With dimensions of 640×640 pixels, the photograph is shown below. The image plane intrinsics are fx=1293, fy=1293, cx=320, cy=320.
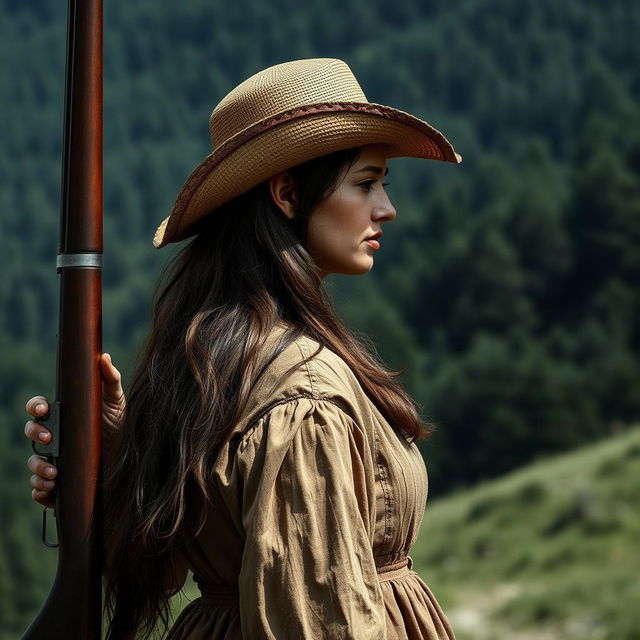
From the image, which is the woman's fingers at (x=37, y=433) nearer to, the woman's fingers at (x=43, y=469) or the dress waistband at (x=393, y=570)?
the woman's fingers at (x=43, y=469)

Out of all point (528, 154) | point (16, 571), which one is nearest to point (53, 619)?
point (16, 571)

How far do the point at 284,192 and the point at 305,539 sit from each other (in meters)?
0.76

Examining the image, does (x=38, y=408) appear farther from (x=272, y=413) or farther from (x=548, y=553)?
(x=548, y=553)

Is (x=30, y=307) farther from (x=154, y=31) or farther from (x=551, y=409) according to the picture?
(x=154, y=31)

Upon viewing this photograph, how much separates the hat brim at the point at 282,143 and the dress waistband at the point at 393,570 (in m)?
0.80

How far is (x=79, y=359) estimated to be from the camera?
8.43 ft

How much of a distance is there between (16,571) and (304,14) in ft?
331

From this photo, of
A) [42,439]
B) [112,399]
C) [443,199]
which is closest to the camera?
[42,439]

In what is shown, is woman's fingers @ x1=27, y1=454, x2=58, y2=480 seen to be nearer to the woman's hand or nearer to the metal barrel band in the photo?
the woman's hand

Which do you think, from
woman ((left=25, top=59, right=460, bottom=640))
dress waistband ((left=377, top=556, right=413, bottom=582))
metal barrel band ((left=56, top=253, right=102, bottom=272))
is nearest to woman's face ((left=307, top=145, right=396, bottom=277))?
woman ((left=25, top=59, right=460, bottom=640))

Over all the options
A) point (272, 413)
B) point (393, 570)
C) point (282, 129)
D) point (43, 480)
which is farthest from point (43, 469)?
point (282, 129)

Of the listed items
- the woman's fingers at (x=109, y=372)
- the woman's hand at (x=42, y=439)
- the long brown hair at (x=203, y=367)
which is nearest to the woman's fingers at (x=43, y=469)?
the woman's hand at (x=42, y=439)

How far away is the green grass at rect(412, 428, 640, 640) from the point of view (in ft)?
72.2

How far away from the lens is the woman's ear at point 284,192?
8.57 feet
